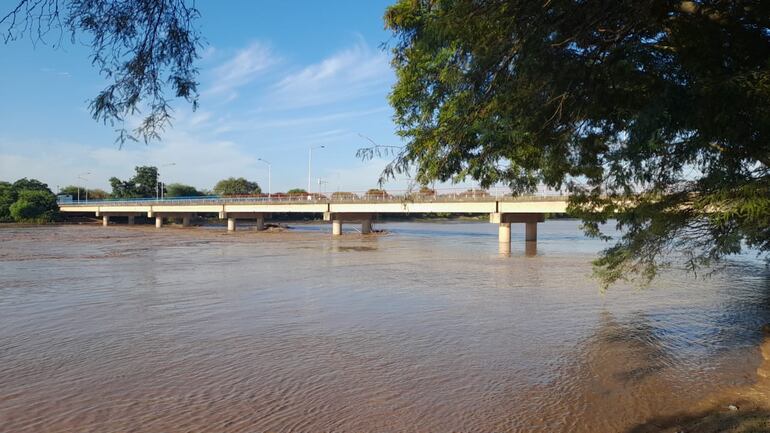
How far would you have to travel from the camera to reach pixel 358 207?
64.1 m

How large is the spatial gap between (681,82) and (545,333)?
332 inches

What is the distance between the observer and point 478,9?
6.52 meters

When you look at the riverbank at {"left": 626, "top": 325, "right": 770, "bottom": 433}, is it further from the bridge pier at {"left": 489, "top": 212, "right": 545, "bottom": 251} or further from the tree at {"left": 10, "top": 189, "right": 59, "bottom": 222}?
the tree at {"left": 10, "top": 189, "right": 59, "bottom": 222}

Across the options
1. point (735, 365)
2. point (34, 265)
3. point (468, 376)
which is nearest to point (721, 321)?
point (735, 365)

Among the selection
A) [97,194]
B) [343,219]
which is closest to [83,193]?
[97,194]

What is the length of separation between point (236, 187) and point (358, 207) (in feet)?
344

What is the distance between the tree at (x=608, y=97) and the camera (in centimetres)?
562

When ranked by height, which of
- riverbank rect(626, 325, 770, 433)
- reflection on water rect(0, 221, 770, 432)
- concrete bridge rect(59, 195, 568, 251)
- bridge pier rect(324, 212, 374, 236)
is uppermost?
concrete bridge rect(59, 195, 568, 251)

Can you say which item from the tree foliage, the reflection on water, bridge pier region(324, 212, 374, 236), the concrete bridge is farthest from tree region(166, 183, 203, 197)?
the reflection on water

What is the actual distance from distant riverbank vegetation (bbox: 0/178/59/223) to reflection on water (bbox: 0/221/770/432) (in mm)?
92134

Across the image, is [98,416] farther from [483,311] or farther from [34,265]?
[34,265]

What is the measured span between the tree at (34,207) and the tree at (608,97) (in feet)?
368

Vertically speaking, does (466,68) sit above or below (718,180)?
above

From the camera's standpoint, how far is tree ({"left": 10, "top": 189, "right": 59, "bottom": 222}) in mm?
99375
